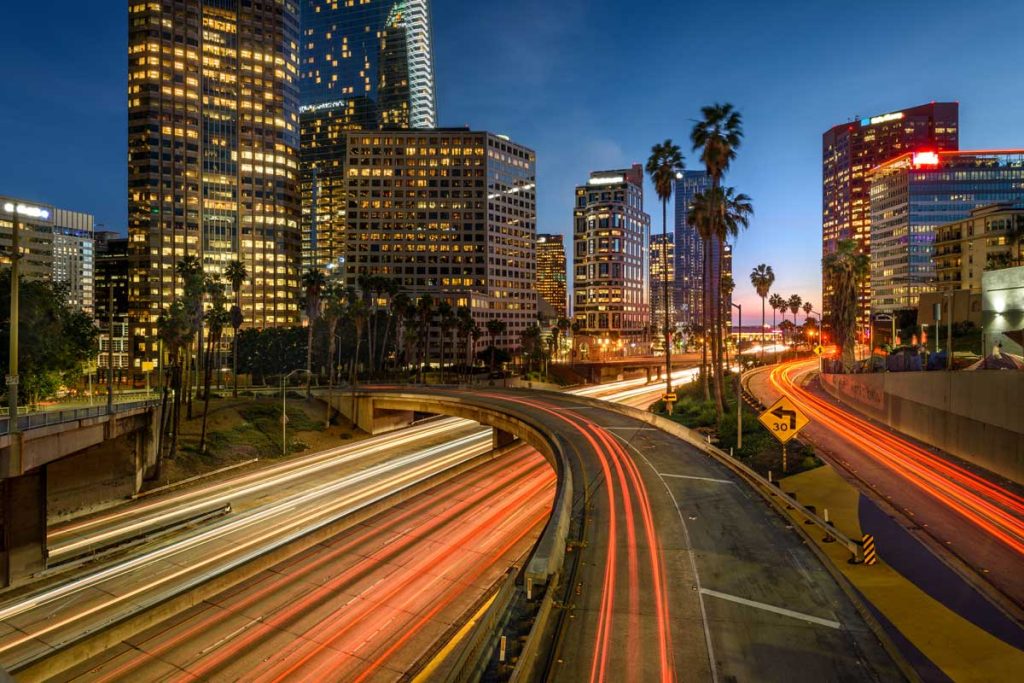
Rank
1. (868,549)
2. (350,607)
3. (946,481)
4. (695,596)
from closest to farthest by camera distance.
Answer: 1. (695,596)
2. (868,549)
3. (350,607)
4. (946,481)

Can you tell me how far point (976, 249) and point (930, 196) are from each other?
66.2m

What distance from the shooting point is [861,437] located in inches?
1534

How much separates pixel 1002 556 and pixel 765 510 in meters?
7.75

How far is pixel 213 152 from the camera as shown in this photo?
555ft

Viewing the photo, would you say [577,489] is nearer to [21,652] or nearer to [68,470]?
[21,652]

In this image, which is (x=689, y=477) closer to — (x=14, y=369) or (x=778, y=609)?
(x=778, y=609)

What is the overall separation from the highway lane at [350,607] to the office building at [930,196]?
17047 centimetres

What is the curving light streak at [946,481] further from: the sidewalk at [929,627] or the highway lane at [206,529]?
the highway lane at [206,529]

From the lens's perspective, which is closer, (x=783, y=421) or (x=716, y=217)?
(x=783, y=421)

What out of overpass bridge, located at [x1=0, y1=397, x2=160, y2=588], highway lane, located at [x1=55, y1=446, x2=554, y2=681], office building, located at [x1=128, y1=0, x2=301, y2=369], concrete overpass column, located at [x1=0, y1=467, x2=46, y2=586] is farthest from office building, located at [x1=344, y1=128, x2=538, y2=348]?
concrete overpass column, located at [x1=0, y1=467, x2=46, y2=586]

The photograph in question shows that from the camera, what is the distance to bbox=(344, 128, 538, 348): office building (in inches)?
7402

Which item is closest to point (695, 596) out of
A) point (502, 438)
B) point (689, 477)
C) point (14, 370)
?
point (689, 477)

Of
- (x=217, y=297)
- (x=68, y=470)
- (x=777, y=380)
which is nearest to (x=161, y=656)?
(x=68, y=470)

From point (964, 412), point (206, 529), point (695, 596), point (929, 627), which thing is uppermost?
point (964, 412)
